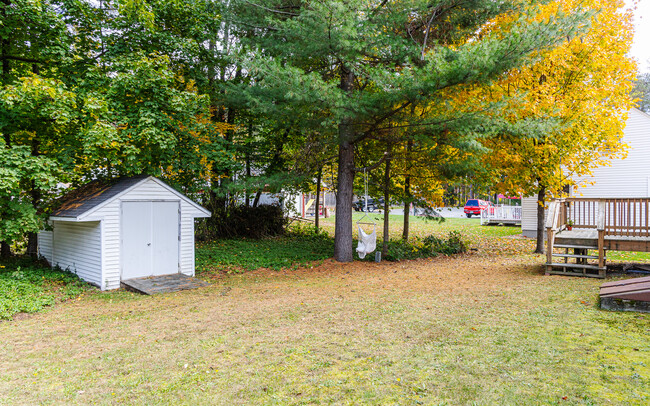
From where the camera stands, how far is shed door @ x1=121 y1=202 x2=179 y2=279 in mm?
8695

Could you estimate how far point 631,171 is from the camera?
15453 millimetres

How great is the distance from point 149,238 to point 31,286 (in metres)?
2.30

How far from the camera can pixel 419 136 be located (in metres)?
9.59

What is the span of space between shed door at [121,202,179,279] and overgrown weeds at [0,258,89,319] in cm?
106

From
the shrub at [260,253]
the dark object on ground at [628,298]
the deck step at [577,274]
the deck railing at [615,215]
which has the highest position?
the deck railing at [615,215]

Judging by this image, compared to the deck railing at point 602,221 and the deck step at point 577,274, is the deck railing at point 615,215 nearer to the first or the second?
the deck railing at point 602,221

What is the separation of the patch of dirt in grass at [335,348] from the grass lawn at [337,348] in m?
0.02

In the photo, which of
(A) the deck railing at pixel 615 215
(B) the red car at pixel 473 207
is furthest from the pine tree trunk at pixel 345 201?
(B) the red car at pixel 473 207

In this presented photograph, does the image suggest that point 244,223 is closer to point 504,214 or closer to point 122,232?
point 122,232

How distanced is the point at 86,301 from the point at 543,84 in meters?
12.1

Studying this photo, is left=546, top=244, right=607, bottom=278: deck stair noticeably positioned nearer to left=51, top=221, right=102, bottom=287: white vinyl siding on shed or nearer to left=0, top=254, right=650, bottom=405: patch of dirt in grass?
left=0, top=254, right=650, bottom=405: patch of dirt in grass

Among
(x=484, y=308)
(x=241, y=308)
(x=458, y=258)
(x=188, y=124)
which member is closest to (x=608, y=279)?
(x=484, y=308)

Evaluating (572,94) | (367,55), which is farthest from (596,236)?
(367,55)

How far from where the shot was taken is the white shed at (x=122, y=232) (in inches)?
330
